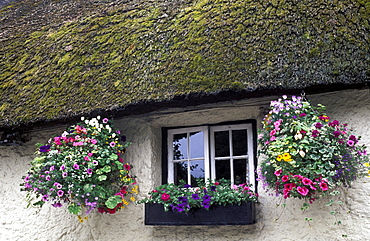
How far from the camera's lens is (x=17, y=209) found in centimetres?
486

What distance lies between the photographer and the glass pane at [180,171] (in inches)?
182

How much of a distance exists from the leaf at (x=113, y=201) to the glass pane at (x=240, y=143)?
3.62ft

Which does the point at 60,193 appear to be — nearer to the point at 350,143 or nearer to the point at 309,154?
the point at 309,154

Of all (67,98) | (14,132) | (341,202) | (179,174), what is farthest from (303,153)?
Result: (14,132)

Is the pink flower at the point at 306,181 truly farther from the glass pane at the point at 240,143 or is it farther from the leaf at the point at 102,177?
the leaf at the point at 102,177

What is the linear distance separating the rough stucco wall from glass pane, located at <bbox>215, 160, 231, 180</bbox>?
1.24 ft

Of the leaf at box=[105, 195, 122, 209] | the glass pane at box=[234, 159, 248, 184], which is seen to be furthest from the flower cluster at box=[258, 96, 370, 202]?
the leaf at box=[105, 195, 122, 209]

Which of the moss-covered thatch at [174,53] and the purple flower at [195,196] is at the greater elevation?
the moss-covered thatch at [174,53]

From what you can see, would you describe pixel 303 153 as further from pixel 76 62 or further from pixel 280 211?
pixel 76 62

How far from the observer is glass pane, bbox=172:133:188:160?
184 inches

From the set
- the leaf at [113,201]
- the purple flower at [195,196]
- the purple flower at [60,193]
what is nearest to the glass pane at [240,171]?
→ the purple flower at [195,196]

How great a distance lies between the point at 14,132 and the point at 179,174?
5.43 feet

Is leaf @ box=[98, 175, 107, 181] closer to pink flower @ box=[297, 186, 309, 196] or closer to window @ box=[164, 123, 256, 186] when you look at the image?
window @ box=[164, 123, 256, 186]

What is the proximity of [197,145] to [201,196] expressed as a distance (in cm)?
73
